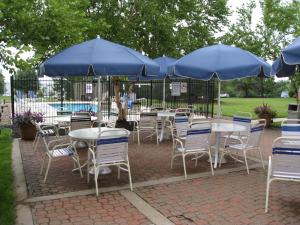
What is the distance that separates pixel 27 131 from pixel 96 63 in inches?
226

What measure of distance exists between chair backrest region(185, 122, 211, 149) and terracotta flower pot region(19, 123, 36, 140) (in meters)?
5.81

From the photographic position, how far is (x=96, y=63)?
18.1ft

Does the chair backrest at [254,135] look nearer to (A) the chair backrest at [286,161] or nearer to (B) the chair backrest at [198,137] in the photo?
(B) the chair backrest at [198,137]

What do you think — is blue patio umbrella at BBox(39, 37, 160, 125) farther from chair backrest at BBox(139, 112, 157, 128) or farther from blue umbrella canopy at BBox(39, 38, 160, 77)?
chair backrest at BBox(139, 112, 157, 128)

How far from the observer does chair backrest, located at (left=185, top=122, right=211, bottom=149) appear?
6253 millimetres

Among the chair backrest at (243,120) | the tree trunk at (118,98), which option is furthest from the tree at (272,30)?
the chair backrest at (243,120)

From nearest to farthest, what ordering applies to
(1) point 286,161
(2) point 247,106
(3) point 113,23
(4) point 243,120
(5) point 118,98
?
(1) point 286,161, (4) point 243,120, (5) point 118,98, (3) point 113,23, (2) point 247,106

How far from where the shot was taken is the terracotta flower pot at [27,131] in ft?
33.9

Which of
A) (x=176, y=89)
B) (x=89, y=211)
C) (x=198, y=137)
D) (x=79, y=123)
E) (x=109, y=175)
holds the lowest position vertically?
(x=89, y=211)

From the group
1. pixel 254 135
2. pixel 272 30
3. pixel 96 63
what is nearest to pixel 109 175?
pixel 96 63

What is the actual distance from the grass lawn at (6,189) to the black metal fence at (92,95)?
4.58 meters

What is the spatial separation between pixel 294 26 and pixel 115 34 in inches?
305

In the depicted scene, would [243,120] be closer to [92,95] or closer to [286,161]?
[286,161]

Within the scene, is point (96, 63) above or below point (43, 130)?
above
